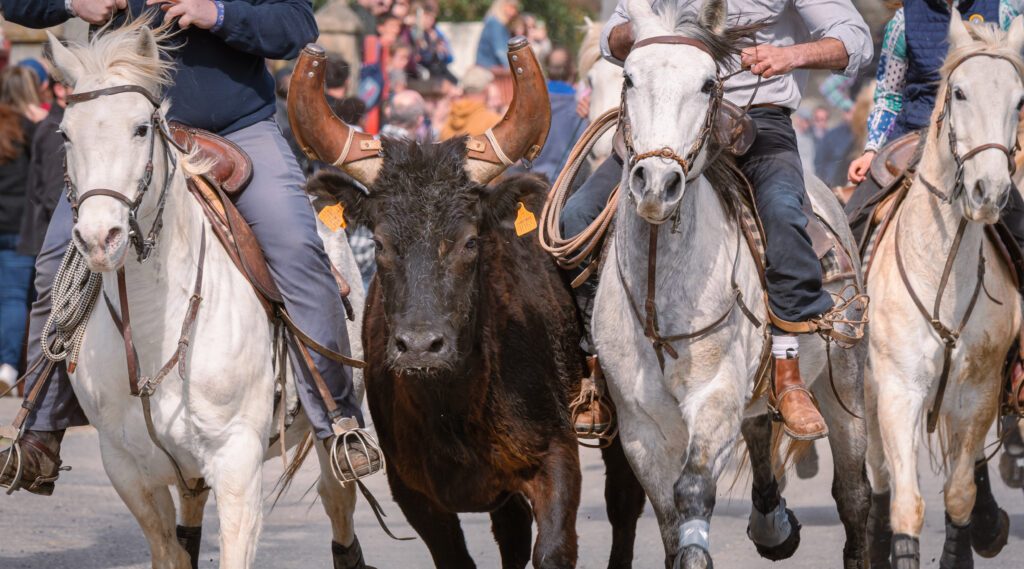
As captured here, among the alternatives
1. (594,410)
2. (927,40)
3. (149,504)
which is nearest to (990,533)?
(927,40)

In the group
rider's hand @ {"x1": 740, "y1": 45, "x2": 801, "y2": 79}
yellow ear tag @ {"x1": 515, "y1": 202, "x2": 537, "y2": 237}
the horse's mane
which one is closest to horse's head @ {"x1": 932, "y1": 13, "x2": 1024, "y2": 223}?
rider's hand @ {"x1": 740, "y1": 45, "x2": 801, "y2": 79}

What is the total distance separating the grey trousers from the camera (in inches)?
254

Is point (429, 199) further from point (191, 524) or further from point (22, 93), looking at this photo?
point (22, 93)

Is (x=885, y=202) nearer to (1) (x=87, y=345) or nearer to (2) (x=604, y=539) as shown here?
(2) (x=604, y=539)

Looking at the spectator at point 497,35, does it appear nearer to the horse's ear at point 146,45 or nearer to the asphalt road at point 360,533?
the asphalt road at point 360,533

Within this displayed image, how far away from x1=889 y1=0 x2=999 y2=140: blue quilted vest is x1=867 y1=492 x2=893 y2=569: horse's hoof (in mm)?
2046

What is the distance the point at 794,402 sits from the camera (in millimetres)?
6348

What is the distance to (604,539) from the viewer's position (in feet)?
31.1

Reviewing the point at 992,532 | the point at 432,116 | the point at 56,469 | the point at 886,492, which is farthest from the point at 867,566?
the point at 432,116

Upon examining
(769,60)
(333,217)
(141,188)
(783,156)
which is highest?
(769,60)

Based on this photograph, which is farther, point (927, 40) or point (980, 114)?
point (927, 40)

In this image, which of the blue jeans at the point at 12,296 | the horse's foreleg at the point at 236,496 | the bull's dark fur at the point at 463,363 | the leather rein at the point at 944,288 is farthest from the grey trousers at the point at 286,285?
the blue jeans at the point at 12,296

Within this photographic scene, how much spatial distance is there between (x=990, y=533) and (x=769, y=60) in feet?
11.3

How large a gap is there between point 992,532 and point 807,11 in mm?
3233
